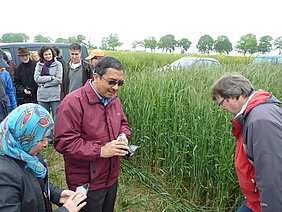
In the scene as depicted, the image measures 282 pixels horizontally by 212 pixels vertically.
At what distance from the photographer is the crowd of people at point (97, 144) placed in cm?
103

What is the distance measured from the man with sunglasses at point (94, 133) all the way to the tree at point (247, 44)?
70.2m

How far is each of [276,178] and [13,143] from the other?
4.04 feet

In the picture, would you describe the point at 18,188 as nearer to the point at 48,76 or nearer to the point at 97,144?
the point at 97,144

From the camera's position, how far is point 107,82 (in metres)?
1.54

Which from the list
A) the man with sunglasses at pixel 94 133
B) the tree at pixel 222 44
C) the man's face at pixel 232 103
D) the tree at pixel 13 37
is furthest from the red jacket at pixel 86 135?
the tree at pixel 13 37

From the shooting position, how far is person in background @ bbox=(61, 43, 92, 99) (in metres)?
3.35

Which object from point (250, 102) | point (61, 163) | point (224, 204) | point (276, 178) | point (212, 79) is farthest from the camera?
point (212, 79)

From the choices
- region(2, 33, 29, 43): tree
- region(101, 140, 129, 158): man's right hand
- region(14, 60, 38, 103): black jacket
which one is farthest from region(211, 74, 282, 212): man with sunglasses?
region(2, 33, 29, 43): tree

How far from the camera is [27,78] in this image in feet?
13.6

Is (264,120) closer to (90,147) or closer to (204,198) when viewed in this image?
(90,147)

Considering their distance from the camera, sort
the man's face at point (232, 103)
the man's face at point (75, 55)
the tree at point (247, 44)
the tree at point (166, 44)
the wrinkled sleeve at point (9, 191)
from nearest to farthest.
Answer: the wrinkled sleeve at point (9, 191) < the man's face at point (232, 103) < the man's face at point (75, 55) < the tree at point (247, 44) < the tree at point (166, 44)

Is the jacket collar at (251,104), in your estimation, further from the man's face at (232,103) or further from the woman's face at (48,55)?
the woman's face at (48,55)

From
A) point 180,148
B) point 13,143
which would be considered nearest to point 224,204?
point 180,148

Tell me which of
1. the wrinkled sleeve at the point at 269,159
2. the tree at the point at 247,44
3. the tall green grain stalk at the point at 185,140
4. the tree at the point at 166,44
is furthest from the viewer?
the tree at the point at 166,44
